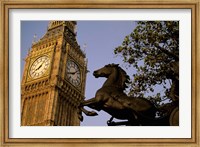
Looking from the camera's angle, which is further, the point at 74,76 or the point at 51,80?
the point at 51,80

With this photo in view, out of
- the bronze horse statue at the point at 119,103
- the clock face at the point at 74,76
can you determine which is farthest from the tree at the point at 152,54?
the clock face at the point at 74,76

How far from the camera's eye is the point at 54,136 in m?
5.00

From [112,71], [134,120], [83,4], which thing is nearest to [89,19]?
[83,4]

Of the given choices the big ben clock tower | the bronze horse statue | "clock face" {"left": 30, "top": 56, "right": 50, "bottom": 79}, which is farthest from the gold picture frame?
"clock face" {"left": 30, "top": 56, "right": 50, "bottom": 79}

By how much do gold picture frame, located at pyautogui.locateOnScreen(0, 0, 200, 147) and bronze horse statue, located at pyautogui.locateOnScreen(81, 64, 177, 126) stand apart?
33 centimetres

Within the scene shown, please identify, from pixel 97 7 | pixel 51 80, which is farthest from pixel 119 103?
pixel 51 80

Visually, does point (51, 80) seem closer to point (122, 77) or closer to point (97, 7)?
point (122, 77)

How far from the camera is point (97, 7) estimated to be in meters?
5.09

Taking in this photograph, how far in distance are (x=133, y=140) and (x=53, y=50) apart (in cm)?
1854

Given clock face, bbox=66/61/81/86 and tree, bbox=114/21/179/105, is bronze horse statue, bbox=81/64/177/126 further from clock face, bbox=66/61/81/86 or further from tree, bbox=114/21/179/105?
clock face, bbox=66/61/81/86

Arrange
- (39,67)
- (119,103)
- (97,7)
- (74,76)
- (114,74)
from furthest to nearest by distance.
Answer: (39,67) → (74,76) → (114,74) → (119,103) → (97,7)

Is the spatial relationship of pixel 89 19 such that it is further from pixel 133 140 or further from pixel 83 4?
pixel 133 140

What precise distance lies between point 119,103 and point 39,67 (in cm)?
1625

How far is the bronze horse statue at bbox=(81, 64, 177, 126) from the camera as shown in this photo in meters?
5.35
